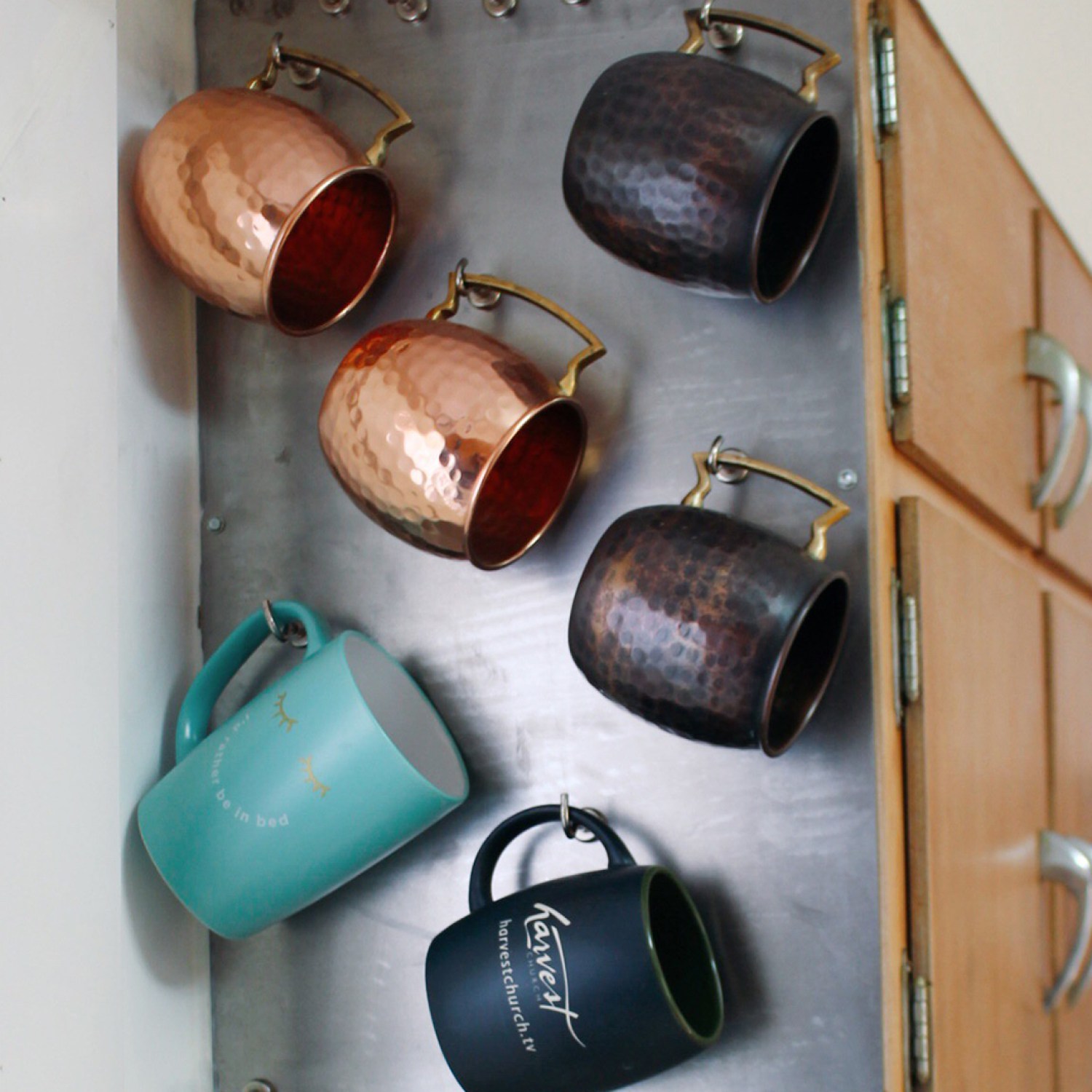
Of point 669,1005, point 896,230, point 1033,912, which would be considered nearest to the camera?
point 669,1005

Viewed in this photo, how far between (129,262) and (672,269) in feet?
1.12

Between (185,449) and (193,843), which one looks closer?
(193,843)

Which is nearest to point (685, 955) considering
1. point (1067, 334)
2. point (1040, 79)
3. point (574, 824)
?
point (574, 824)

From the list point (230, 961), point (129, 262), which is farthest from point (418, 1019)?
point (129, 262)

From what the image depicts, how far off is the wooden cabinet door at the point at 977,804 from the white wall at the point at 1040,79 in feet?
1.40

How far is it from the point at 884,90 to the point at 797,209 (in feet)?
0.34

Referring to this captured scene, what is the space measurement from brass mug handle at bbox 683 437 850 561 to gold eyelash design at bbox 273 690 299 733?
0.26m

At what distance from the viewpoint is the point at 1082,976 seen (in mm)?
1112

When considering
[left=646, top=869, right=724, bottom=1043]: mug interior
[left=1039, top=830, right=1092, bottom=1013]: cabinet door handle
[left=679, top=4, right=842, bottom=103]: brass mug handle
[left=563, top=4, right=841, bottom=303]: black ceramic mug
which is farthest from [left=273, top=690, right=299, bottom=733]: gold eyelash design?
[left=1039, top=830, right=1092, bottom=1013]: cabinet door handle

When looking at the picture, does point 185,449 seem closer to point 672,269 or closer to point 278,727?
point 278,727

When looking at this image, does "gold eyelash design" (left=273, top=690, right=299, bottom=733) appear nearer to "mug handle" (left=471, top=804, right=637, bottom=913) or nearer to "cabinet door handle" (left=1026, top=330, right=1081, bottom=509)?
"mug handle" (left=471, top=804, right=637, bottom=913)

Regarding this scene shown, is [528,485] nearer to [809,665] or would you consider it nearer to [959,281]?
[809,665]

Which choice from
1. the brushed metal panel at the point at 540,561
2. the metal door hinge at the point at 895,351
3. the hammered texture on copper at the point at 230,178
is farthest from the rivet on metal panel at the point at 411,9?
the metal door hinge at the point at 895,351

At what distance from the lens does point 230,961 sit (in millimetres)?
817
